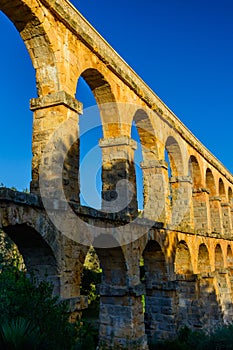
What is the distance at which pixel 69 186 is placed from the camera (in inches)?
255

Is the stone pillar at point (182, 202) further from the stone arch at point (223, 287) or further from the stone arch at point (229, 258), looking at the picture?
the stone arch at point (229, 258)

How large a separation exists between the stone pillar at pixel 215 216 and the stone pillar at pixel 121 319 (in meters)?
10.0

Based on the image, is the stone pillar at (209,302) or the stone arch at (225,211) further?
the stone arch at (225,211)

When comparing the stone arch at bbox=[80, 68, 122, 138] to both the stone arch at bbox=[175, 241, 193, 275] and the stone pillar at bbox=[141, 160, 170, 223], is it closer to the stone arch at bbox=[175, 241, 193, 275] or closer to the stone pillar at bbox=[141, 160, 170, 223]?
the stone pillar at bbox=[141, 160, 170, 223]

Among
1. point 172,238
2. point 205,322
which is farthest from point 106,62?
point 205,322

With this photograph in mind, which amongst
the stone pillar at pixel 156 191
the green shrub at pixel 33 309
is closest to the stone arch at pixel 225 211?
the stone pillar at pixel 156 191

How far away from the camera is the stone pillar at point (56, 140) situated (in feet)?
20.6

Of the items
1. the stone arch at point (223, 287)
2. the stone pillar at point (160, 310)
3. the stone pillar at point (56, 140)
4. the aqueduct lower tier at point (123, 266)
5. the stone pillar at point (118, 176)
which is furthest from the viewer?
the stone arch at point (223, 287)

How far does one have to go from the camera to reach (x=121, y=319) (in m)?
7.75

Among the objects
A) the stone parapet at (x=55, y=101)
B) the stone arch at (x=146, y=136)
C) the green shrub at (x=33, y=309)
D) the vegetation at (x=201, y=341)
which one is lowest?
the vegetation at (x=201, y=341)

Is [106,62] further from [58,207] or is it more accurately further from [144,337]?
[144,337]

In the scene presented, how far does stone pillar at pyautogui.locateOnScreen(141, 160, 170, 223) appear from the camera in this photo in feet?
35.9

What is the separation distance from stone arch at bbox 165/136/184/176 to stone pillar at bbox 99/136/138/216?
13.8 feet

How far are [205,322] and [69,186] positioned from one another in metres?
8.60
